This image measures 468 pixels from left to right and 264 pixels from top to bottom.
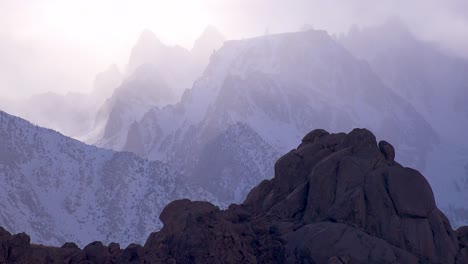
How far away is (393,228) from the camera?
67.3 meters

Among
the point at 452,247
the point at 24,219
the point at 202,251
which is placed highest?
the point at 24,219

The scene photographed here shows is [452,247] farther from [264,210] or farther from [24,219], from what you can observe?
[24,219]

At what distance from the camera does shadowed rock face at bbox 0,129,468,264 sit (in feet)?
214

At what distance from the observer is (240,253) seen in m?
66.6

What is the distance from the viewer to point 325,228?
6644 centimetres

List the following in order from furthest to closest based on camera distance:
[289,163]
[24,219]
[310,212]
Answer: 1. [24,219]
2. [289,163]
3. [310,212]

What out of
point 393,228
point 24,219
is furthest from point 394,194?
point 24,219

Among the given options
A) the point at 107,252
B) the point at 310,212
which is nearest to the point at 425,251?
Result: the point at 310,212

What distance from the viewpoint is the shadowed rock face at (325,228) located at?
6525cm

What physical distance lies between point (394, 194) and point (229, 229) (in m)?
10.0

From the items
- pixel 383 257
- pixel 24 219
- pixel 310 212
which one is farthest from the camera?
pixel 24 219

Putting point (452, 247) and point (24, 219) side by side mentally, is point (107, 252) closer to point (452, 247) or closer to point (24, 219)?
point (452, 247)

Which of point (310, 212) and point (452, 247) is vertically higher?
point (310, 212)

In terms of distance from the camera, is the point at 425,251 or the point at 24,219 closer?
the point at 425,251
